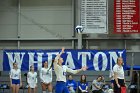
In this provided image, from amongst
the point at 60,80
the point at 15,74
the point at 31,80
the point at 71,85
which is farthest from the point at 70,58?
the point at 60,80

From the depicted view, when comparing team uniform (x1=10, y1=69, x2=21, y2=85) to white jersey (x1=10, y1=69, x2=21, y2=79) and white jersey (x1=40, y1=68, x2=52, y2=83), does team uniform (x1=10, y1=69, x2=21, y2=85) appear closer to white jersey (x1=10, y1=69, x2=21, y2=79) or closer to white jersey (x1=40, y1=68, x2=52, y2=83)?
white jersey (x1=10, y1=69, x2=21, y2=79)

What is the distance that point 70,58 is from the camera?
56.2 ft

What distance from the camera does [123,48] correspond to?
1809 centimetres

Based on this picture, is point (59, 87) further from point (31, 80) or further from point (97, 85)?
point (97, 85)

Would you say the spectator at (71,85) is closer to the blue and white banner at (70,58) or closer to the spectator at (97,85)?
the spectator at (97,85)

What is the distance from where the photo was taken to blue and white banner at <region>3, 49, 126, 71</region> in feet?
55.4

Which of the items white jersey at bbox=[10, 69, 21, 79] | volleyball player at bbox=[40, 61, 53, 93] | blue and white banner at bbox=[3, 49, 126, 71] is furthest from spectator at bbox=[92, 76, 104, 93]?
white jersey at bbox=[10, 69, 21, 79]

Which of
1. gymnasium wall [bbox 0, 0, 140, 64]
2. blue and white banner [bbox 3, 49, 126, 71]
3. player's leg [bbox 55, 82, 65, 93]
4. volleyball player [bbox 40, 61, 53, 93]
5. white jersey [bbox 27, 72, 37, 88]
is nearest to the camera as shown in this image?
player's leg [bbox 55, 82, 65, 93]

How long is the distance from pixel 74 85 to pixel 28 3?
19.7ft

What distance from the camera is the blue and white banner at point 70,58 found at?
664 inches

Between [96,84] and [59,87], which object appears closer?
[59,87]

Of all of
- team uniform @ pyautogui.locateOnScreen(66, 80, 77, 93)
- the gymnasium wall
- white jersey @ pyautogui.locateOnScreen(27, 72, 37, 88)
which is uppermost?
the gymnasium wall

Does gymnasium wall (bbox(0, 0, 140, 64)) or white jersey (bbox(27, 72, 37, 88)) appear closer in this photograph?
white jersey (bbox(27, 72, 37, 88))

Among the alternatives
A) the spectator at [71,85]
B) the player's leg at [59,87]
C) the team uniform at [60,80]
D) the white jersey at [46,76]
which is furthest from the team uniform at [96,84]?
the player's leg at [59,87]
